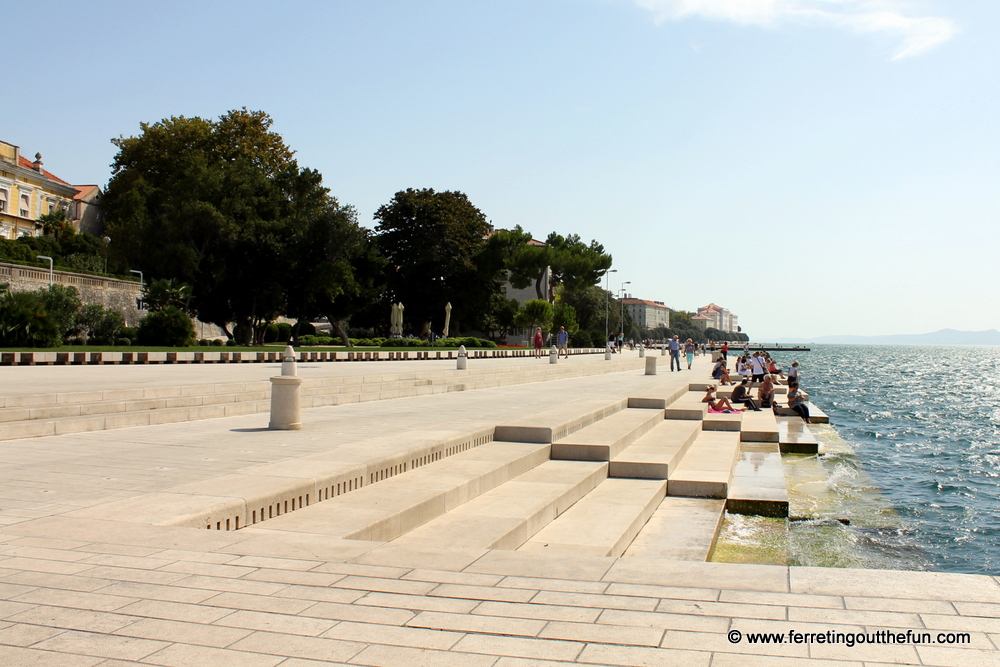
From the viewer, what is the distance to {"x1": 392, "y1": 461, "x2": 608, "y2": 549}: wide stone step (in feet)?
17.5

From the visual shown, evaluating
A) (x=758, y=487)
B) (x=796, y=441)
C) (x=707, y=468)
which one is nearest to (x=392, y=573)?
(x=707, y=468)

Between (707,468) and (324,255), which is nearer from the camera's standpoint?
(707,468)

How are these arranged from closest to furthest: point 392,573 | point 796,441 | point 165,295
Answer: point 392,573 → point 796,441 → point 165,295

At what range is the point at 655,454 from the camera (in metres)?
9.91

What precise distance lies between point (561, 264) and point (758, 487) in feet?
195

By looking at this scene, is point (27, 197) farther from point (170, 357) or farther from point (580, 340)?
point (580, 340)

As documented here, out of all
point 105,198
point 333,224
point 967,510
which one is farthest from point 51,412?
point 105,198

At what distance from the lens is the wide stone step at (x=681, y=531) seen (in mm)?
6961

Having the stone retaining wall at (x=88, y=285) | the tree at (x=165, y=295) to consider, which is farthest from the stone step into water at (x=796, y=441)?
the stone retaining wall at (x=88, y=285)

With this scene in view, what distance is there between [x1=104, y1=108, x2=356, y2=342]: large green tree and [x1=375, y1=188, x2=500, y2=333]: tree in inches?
515

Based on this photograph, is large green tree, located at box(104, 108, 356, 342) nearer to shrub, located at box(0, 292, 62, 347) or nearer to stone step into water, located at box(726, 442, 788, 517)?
shrub, located at box(0, 292, 62, 347)

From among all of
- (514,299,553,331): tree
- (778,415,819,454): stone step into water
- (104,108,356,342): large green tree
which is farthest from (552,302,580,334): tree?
(778,415,819,454): stone step into water

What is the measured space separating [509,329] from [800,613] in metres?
76.2

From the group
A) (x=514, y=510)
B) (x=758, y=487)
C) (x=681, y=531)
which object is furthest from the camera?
(x=758, y=487)
